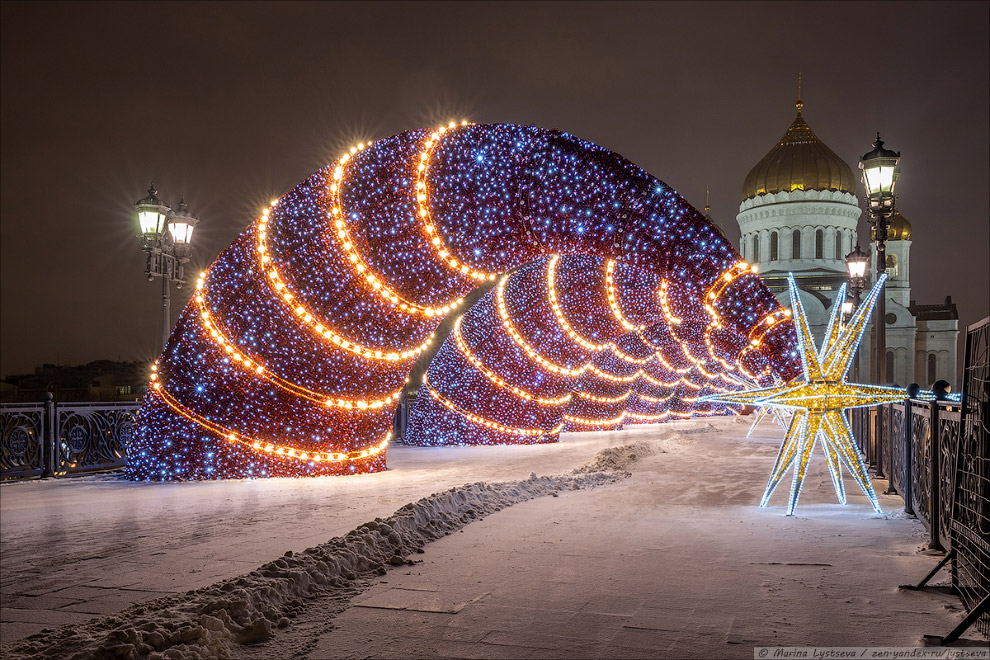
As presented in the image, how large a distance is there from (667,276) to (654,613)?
561 centimetres

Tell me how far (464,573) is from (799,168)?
53748mm

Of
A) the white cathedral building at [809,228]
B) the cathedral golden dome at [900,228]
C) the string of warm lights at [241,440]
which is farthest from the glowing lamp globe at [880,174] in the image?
the cathedral golden dome at [900,228]

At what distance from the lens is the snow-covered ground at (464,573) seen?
3.87 meters

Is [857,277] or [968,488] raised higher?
[857,277]

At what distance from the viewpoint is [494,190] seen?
1023 centimetres

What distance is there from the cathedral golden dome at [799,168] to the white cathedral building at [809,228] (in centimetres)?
6

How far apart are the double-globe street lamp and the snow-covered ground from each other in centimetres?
463

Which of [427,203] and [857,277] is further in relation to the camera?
[857,277]

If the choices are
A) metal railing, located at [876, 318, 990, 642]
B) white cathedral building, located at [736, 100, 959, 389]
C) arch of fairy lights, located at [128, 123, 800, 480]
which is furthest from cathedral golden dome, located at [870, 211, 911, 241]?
metal railing, located at [876, 318, 990, 642]

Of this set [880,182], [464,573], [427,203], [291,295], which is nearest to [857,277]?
[880,182]

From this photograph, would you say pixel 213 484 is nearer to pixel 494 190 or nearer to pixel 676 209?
pixel 494 190

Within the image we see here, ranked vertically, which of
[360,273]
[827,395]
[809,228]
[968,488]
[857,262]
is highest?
[809,228]

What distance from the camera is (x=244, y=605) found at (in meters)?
4.22

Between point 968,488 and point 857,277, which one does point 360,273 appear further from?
point 857,277
